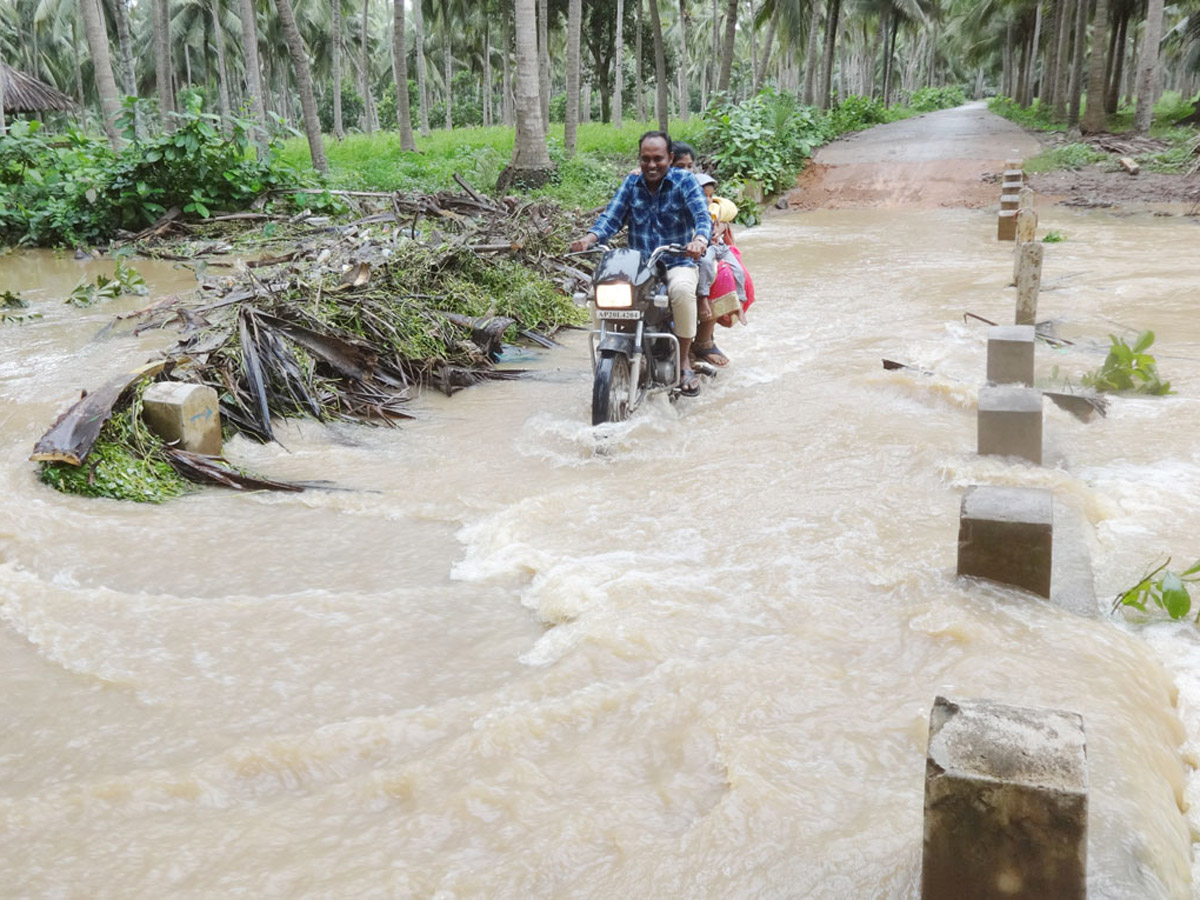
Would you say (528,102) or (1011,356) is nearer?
(1011,356)

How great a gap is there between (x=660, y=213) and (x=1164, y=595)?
4.03m

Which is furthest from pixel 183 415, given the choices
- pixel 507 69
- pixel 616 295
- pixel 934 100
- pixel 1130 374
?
pixel 934 100

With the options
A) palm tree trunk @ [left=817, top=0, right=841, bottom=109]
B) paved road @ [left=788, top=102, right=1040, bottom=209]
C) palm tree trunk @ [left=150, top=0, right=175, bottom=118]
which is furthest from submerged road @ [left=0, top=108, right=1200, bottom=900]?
palm tree trunk @ [left=817, top=0, right=841, bottom=109]

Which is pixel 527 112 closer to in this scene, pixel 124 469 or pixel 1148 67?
pixel 124 469

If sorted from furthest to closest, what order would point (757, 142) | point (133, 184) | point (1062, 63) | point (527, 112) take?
1. point (1062, 63)
2. point (757, 142)
3. point (527, 112)
4. point (133, 184)

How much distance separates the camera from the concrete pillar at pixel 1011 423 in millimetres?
A: 5203

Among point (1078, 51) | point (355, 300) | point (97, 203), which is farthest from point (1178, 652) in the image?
point (1078, 51)

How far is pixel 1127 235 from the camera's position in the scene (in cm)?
1463

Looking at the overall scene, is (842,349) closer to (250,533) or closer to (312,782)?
(250,533)

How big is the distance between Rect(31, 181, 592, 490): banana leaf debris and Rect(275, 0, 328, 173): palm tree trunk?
5070mm

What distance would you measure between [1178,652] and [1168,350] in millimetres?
5250

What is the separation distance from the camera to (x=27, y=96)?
2678cm

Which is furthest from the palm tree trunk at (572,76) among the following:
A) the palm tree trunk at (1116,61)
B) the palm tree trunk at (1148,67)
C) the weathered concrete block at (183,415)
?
the palm tree trunk at (1116,61)

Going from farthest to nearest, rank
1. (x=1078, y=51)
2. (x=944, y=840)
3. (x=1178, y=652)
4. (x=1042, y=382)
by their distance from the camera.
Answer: (x=1078, y=51)
(x=1042, y=382)
(x=1178, y=652)
(x=944, y=840)
